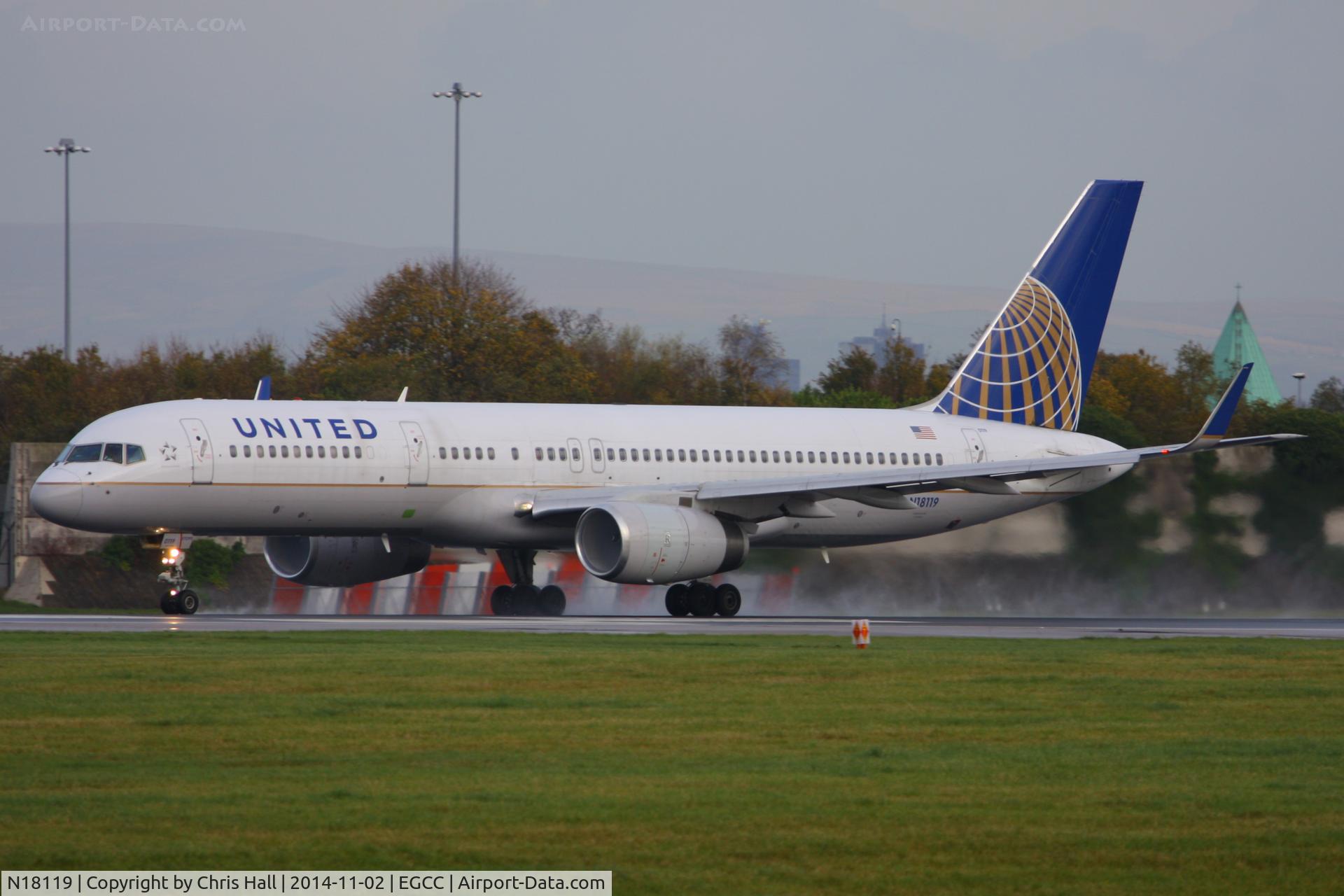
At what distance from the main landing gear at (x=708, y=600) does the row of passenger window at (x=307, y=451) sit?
20.1 feet

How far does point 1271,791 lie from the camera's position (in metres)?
11.1

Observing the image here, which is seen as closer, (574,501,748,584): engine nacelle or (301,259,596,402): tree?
(574,501,748,584): engine nacelle

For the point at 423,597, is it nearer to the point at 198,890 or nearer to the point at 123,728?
the point at 123,728

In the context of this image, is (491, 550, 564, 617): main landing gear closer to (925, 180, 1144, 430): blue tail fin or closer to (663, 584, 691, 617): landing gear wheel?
(663, 584, 691, 617): landing gear wheel

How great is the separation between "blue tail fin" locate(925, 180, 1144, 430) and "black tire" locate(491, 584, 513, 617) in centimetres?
1006

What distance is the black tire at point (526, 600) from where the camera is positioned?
32828 millimetres

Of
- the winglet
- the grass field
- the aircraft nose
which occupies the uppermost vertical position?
the winglet

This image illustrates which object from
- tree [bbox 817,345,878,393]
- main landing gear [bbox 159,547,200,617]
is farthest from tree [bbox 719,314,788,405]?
main landing gear [bbox 159,547,200,617]

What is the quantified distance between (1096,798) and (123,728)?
22.8 ft

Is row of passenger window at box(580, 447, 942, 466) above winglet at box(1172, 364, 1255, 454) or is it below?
below

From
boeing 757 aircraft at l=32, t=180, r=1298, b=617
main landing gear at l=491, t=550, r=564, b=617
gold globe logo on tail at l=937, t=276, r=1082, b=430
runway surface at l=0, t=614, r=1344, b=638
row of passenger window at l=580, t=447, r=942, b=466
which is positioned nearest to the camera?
runway surface at l=0, t=614, r=1344, b=638

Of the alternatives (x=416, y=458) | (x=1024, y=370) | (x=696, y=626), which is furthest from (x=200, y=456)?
(x=1024, y=370)

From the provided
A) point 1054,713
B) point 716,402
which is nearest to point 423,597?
point 1054,713

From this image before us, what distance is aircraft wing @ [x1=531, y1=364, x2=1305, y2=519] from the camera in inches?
1180
